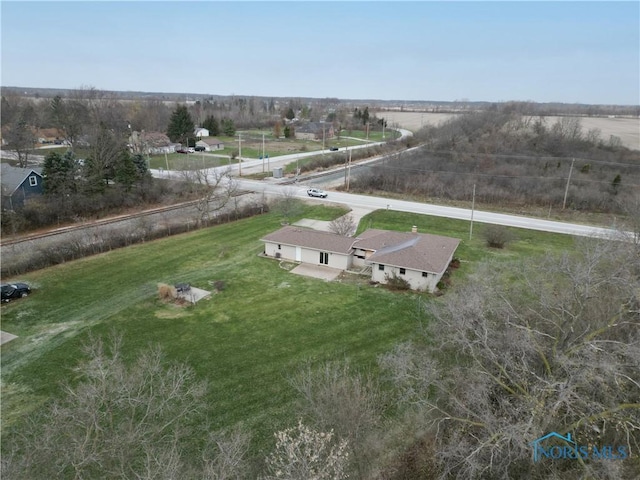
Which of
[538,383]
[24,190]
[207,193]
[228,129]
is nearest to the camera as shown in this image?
[538,383]

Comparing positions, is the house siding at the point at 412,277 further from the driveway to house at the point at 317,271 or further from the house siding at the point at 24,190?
the house siding at the point at 24,190

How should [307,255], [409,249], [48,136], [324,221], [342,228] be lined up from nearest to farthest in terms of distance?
[409,249]
[307,255]
[342,228]
[324,221]
[48,136]

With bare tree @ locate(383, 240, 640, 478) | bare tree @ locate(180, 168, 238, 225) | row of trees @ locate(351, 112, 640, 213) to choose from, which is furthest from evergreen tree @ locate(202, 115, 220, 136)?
bare tree @ locate(383, 240, 640, 478)

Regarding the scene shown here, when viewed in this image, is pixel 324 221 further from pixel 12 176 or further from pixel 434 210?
pixel 12 176

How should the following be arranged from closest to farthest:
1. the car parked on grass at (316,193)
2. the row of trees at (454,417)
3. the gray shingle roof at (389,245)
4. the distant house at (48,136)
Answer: the row of trees at (454,417)
the gray shingle roof at (389,245)
the car parked on grass at (316,193)
the distant house at (48,136)

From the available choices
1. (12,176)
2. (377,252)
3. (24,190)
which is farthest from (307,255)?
(12,176)

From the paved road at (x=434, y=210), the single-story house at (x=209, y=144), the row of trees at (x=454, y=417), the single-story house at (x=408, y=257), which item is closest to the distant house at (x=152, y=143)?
the single-story house at (x=209, y=144)

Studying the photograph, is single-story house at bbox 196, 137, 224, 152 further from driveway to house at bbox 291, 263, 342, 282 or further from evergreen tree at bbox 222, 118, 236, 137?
driveway to house at bbox 291, 263, 342, 282
